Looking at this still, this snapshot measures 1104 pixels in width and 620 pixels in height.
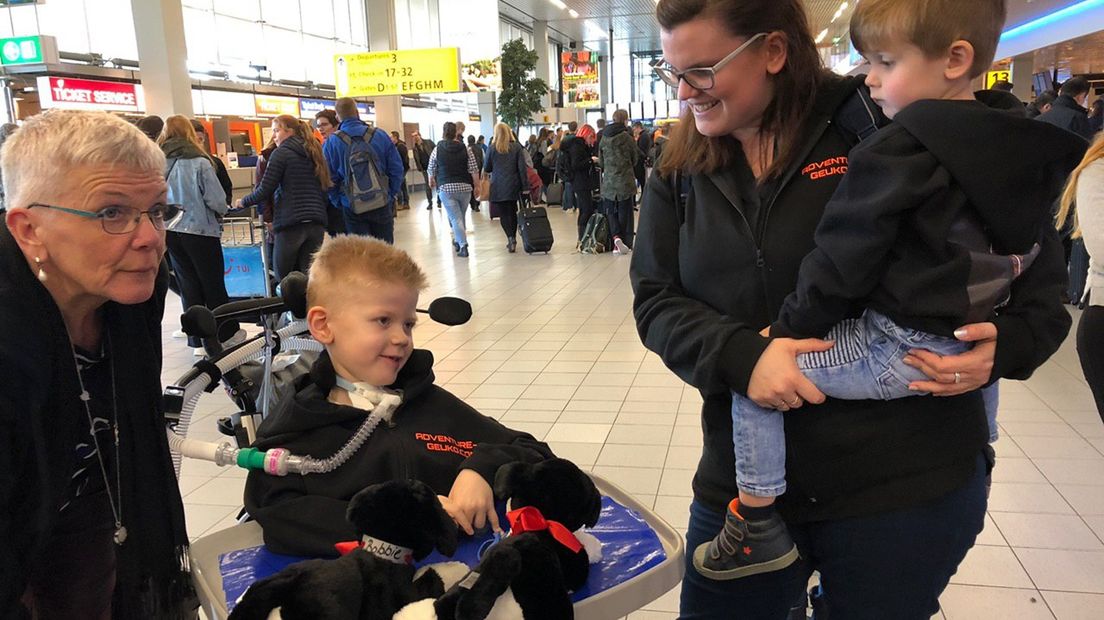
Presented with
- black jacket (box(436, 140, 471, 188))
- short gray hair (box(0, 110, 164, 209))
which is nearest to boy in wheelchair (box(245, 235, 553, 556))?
A: short gray hair (box(0, 110, 164, 209))

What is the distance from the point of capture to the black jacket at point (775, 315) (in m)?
1.22

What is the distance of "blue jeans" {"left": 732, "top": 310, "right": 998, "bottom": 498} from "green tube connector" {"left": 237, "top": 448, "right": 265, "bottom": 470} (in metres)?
0.90

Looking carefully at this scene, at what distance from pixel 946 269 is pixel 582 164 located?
9.56m

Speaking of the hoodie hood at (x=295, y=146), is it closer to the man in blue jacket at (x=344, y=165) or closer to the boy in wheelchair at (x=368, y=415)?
the man in blue jacket at (x=344, y=165)

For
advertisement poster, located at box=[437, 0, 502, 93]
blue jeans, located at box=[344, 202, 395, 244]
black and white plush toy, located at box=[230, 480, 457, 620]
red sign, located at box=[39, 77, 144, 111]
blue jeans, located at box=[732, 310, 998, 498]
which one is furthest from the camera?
advertisement poster, located at box=[437, 0, 502, 93]

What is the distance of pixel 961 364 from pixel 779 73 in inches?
21.4

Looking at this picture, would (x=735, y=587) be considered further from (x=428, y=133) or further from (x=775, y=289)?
(x=428, y=133)

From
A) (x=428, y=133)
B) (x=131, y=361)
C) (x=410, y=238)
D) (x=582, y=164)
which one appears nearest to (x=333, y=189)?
(x=582, y=164)

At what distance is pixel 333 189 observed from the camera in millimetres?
7574

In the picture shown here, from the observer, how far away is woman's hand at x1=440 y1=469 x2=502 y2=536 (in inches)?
57.2

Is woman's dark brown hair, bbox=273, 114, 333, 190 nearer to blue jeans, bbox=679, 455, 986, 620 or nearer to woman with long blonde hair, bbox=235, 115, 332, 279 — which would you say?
woman with long blonde hair, bbox=235, 115, 332, 279

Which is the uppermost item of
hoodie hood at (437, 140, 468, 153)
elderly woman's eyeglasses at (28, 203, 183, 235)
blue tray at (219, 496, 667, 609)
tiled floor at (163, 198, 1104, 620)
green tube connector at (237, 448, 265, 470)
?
hoodie hood at (437, 140, 468, 153)

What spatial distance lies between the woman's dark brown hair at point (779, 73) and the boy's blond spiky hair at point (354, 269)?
2.17ft

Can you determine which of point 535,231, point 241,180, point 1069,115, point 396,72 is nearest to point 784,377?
point 1069,115
